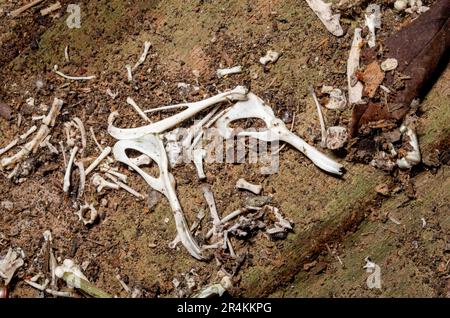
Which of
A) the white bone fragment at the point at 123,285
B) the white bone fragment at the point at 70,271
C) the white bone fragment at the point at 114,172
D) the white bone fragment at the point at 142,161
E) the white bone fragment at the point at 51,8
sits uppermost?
the white bone fragment at the point at 51,8

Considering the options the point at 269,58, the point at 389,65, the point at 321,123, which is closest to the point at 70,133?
the point at 269,58

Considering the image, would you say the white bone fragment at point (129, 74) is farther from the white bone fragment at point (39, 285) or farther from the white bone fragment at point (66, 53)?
the white bone fragment at point (39, 285)

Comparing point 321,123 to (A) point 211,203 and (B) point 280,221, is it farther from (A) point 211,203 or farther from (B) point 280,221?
(A) point 211,203

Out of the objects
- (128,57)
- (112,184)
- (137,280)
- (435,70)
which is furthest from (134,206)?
(435,70)

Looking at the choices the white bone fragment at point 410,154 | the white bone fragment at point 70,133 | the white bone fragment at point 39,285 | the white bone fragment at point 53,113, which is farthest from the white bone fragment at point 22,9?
the white bone fragment at point 410,154

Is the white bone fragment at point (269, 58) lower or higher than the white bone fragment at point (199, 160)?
higher

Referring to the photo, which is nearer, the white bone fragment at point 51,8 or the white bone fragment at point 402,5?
the white bone fragment at point 402,5

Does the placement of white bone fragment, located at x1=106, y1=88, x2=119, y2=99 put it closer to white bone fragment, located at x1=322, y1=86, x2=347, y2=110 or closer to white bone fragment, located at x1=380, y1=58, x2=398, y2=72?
white bone fragment, located at x1=322, y1=86, x2=347, y2=110
